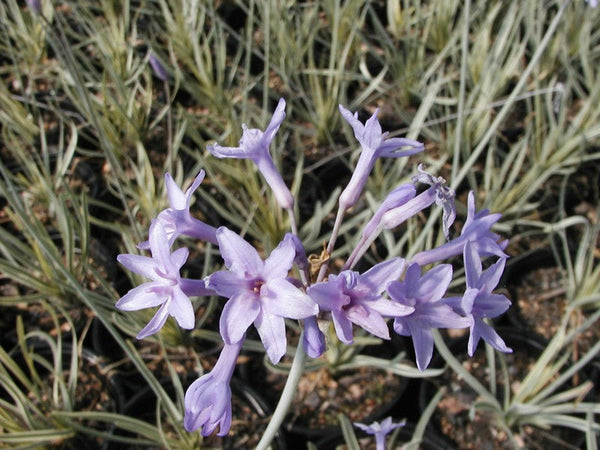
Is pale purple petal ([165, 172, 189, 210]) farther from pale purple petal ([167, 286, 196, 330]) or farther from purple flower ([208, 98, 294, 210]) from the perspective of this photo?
pale purple petal ([167, 286, 196, 330])

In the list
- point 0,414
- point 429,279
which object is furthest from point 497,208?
point 0,414

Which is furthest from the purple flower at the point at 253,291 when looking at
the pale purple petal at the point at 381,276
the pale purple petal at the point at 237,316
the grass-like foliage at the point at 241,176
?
the grass-like foliage at the point at 241,176

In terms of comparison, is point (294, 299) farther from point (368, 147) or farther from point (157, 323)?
point (368, 147)

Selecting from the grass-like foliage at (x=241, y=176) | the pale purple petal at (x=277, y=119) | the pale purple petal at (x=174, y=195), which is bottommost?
the grass-like foliage at (x=241, y=176)

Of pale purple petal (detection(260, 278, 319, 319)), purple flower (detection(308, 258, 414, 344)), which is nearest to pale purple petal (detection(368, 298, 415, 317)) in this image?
purple flower (detection(308, 258, 414, 344))

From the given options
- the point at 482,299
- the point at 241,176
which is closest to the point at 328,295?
the point at 482,299

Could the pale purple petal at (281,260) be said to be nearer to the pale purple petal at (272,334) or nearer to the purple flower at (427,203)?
the pale purple petal at (272,334)

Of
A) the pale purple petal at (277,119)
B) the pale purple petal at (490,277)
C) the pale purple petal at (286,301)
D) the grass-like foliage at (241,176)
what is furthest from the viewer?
the grass-like foliage at (241,176)
